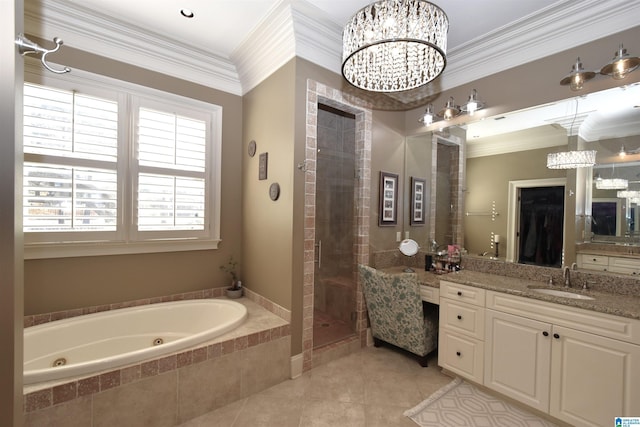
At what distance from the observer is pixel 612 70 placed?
6.01 feet

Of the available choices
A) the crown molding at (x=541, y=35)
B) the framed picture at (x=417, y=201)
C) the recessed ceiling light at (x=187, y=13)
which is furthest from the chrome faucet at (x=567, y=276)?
the recessed ceiling light at (x=187, y=13)

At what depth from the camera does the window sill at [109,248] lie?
6.94ft

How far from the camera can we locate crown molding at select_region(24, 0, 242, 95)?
208cm

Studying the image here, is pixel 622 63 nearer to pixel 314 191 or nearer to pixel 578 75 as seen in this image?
pixel 578 75

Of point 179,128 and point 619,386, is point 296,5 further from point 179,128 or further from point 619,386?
point 619,386

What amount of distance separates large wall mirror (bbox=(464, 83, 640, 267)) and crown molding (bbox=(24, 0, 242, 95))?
2.64 metres

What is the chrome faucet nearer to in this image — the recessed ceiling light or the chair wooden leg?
the chair wooden leg

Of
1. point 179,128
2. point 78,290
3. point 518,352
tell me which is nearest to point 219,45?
point 179,128

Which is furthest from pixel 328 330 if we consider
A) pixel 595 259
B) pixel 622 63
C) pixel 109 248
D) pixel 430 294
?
pixel 622 63

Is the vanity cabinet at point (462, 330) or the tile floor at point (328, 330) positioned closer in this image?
the vanity cabinet at point (462, 330)

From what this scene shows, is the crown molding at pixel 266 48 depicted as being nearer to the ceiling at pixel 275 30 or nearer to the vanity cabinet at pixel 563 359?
the ceiling at pixel 275 30

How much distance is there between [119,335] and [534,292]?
3.28 metres

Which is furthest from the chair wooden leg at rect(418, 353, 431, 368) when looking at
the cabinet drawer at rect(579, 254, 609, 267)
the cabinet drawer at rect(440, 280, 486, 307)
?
the cabinet drawer at rect(579, 254, 609, 267)

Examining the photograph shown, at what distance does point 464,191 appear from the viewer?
2.83 m
